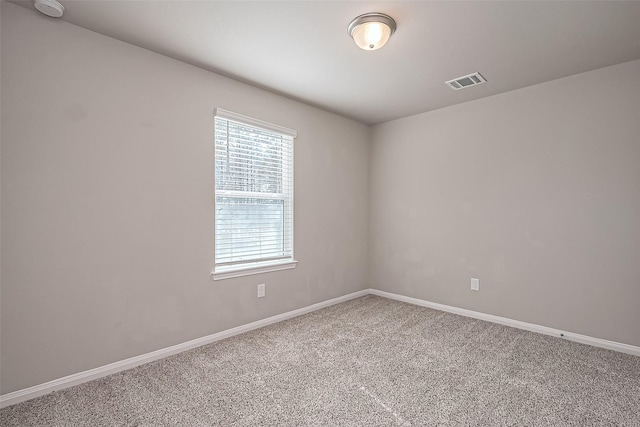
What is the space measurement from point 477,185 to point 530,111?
2.84 ft

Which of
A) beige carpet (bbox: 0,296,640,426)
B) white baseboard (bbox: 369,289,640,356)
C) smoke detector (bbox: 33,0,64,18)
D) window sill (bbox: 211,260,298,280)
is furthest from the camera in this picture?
window sill (bbox: 211,260,298,280)

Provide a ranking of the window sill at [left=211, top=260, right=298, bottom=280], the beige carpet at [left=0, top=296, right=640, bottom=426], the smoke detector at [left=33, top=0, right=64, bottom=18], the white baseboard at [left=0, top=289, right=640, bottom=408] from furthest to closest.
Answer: the window sill at [left=211, top=260, right=298, bottom=280] → the white baseboard at [left=0, top=289, right=640, bottom=408] → the smoke detector at [left=33, top=0, right=64, bottom=18] → the beige carpet at [left=0, top=296, right=640, bottom=426]

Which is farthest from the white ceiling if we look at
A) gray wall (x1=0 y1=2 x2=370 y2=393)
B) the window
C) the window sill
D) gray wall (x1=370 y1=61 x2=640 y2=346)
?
the window sill

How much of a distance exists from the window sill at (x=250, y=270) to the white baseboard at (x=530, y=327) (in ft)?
5.37

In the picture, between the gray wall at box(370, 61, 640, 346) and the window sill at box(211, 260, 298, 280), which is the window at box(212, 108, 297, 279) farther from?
the gray wall at box(370, 61, 640, 346)

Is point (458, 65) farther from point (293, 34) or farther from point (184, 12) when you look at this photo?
point (184, 12)

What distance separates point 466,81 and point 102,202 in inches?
128

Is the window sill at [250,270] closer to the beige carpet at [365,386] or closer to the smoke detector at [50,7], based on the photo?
the beige carpet at [365,386]

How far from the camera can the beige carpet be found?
5.98ft

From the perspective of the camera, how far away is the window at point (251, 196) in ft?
9.82

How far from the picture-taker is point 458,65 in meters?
2.74

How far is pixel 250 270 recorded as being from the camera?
3.16 m

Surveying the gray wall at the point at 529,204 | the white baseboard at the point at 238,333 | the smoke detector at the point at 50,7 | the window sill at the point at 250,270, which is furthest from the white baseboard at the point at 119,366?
the smoke detector at the point at 50,7

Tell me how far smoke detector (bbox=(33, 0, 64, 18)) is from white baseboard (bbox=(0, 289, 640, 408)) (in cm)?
235
